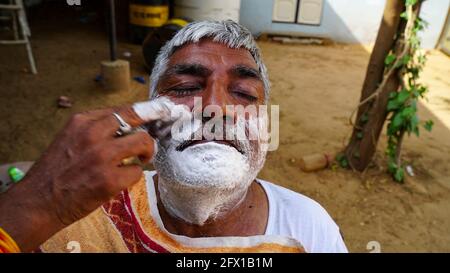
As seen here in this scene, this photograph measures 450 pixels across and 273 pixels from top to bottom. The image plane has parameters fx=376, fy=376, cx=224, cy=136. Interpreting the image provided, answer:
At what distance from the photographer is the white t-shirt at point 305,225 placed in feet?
4.31

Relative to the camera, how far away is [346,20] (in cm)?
940

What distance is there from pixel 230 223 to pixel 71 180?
2.36ft

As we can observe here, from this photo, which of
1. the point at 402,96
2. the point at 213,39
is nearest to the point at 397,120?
the point at 402,96

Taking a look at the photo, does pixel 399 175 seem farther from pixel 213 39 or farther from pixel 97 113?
pixel 97 113

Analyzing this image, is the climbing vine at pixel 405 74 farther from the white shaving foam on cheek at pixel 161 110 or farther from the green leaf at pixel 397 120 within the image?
the white shaving foam on cheek at pixel 161 110

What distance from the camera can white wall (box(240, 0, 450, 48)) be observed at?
8977 millimetres

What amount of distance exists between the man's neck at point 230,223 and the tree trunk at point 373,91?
8.74 ft

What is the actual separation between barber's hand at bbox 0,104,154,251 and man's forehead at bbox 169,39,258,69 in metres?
0.63

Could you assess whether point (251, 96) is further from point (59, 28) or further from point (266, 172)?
point (59, 28)

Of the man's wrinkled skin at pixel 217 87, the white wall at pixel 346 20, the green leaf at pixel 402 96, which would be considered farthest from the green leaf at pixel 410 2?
the white wall at pixel 346 20

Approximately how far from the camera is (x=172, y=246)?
1297 mm

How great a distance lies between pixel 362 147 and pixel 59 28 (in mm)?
6749
